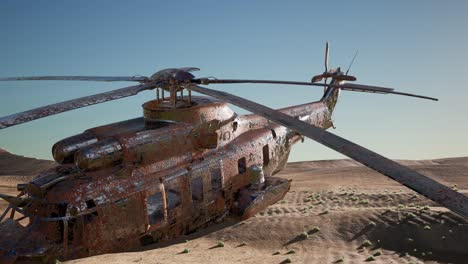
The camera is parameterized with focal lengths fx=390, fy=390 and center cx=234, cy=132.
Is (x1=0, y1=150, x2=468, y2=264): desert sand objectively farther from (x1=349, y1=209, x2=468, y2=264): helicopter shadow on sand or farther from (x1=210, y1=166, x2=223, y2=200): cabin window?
(x1=210, y1=166, x2=223, y2=200): cabin window

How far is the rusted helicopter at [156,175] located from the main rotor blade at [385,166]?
2cm

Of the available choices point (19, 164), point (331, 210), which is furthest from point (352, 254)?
point (19, 164)

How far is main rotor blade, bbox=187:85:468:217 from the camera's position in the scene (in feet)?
18.7

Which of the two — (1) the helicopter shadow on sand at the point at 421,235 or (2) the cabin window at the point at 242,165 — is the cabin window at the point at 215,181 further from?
(1) the helicopter shadow on sand at the point at 421,235

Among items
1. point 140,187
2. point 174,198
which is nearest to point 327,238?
point 174,198

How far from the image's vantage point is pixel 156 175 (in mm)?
9805

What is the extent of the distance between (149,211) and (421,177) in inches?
263

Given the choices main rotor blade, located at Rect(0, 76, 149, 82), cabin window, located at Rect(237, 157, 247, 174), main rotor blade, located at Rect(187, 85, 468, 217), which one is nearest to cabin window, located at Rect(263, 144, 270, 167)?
cabin window, located at Rect(237, 157, 247, 174)

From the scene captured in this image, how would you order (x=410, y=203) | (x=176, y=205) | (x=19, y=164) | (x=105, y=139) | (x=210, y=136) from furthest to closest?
(x=19, y=164) → (x=410, y=203) → (x=210, y=136) → (x=176, y=205) → (x=105, y=139)

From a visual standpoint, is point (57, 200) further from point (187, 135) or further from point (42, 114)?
point (187, 135)

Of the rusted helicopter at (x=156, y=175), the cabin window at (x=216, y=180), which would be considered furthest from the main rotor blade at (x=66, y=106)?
the cabin window at (x=216, y=180)

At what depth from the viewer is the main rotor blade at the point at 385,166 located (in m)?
5.71

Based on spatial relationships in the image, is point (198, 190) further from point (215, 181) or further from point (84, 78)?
point (84, 78)

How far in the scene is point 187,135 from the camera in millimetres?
10859
